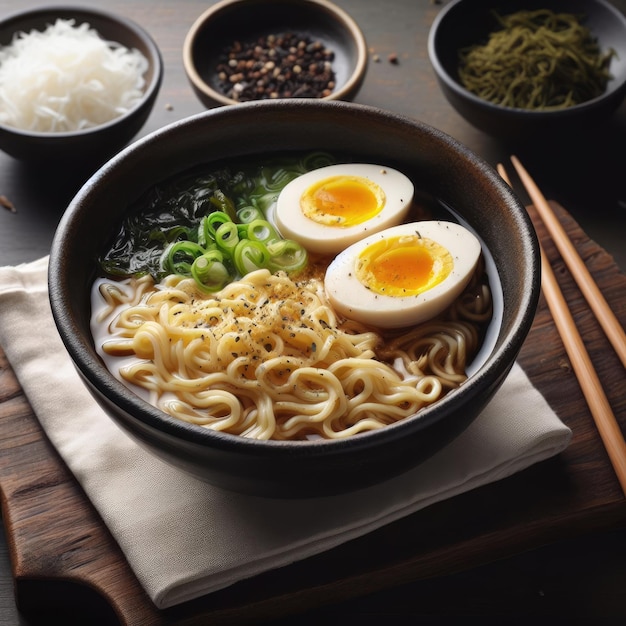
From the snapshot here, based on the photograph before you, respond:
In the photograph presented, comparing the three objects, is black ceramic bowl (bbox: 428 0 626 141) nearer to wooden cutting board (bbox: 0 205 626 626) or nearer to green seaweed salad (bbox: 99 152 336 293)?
green seaweed salad (bbox: 99 152 336 293)

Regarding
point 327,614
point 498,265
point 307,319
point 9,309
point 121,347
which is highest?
point 498,265

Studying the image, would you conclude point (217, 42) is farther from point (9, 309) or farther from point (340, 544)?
point (340, 544)

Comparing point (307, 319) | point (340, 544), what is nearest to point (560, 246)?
point (307, 319)

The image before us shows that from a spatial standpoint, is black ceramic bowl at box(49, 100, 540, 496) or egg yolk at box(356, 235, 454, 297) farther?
egg yolk at box(356, 235, 454, 297)

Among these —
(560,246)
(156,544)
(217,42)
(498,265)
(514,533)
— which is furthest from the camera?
(217,42)

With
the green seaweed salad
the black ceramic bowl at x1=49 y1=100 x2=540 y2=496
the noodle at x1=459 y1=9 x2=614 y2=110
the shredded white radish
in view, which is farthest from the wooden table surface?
the shredded white radish

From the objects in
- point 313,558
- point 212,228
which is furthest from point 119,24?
point 313,558

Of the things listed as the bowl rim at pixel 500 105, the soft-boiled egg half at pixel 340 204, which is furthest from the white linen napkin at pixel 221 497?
the bowl rim at pixel 500 105
